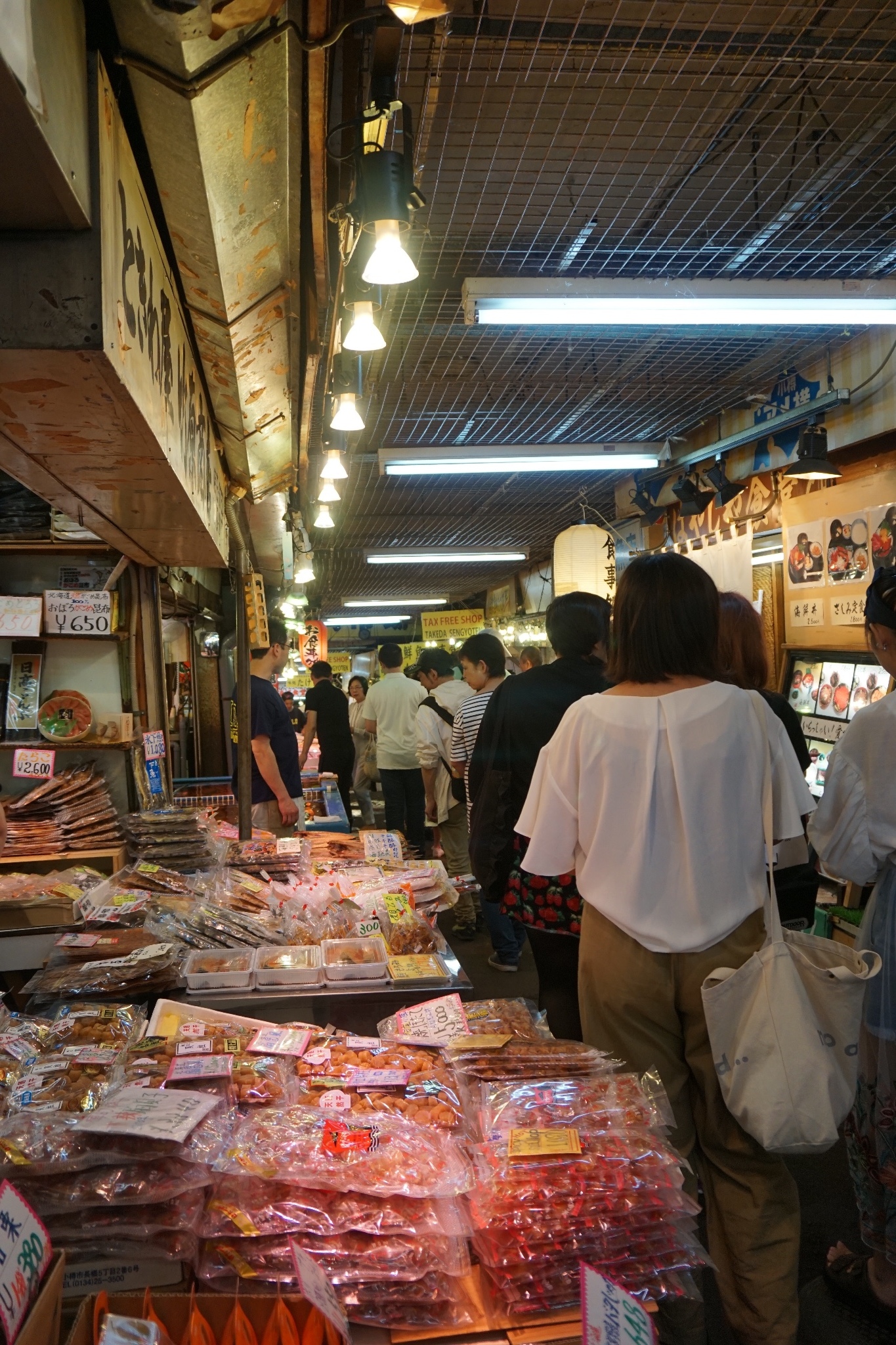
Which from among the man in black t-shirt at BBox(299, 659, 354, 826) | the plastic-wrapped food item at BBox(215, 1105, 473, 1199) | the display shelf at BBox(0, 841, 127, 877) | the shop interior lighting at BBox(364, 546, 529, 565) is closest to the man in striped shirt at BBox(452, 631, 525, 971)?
the display shelf at BBox(0, 841, 127, 877)

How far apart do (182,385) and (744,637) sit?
2209 mm

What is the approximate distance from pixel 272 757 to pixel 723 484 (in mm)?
4437

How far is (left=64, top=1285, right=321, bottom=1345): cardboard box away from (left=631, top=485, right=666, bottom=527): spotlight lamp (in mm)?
8477

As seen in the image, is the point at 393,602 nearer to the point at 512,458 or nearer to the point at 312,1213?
the point at 512,458

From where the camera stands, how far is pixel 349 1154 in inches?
70.6

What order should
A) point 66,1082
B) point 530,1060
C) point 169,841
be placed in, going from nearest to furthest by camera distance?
point 66,1082
point 530,1060
point 169,841

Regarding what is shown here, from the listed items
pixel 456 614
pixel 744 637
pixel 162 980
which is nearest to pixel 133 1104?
pixel 162 980

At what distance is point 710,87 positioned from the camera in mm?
3391

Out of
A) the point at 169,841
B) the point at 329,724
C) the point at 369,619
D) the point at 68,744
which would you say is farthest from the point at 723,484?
the point at 369,619

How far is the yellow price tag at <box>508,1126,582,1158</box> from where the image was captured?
1.72 meters

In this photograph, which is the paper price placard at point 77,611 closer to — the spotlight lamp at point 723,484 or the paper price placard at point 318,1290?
the paper price placard at point 318,1290

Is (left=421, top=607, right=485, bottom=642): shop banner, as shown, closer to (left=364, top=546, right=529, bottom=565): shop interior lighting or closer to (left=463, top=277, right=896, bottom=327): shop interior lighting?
(left=364, top=546, right=529, bottom=565): shop interior lighting

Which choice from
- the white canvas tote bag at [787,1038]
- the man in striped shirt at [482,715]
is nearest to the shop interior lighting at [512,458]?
the man in striped shirt at [482,715]

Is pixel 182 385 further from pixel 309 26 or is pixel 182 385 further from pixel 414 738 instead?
pixel 414 738
